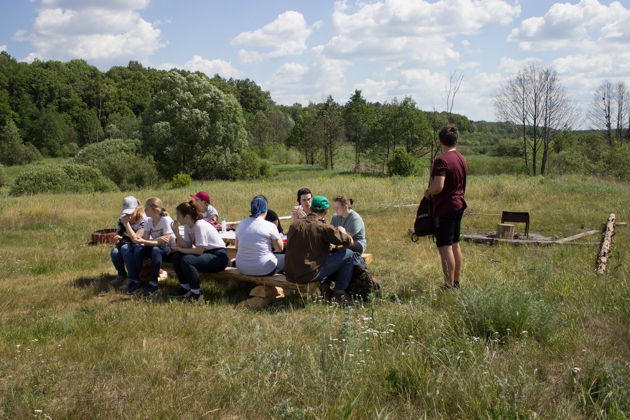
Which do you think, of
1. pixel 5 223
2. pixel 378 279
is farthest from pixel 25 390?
pixel 5 223

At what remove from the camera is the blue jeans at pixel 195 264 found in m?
6.12

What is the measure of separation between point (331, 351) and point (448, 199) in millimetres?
2577

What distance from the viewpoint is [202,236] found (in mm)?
6301

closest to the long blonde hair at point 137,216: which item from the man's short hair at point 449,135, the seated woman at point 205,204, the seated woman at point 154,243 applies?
the seated woman at point 154,243

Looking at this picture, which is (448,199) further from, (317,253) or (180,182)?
(180,182)

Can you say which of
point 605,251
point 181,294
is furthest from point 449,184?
point 181,294

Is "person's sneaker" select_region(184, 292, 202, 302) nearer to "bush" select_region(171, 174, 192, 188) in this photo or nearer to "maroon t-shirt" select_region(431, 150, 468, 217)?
"maroon t-shirt" select_region(431, 150, 468, 217)

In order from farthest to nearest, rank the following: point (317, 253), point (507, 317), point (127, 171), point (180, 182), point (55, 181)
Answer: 1. point (180, 182)
2. point (127, 171)
3. point (55, 181)
4. point (317, 253)
5. point (507, 317)

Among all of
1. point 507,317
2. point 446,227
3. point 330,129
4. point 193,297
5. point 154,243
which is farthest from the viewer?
point 330,129

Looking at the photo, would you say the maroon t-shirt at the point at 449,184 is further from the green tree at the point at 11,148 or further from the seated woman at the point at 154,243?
the green tree at the point at 11,148

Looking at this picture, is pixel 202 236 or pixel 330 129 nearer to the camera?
pixel 202 236

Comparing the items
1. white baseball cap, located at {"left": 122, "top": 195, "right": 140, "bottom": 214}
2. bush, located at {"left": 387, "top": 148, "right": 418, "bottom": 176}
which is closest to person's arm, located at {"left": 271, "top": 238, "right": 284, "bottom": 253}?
white baseball cap, located at {"left": 122, "top": 195, "right": 140, "bottom": 214}

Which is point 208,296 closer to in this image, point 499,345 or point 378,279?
point 378,279

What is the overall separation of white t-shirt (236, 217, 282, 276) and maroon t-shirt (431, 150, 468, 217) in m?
1.93
